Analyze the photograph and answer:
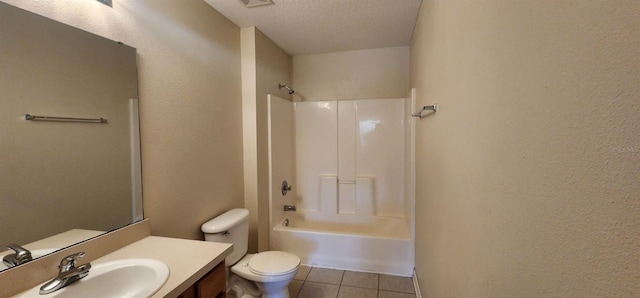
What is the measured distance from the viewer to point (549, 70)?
0.48 metres

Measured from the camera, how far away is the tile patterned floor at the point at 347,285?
85.6 inches

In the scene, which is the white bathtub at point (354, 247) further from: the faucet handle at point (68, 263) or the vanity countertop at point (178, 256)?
the faucet handle at point (68, 263)

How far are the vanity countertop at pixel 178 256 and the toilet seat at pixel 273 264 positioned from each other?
1.85ft

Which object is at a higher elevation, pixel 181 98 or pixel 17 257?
pixel 181 98

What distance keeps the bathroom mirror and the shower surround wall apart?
141 centimetres

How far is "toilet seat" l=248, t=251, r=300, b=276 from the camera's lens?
5.78ft

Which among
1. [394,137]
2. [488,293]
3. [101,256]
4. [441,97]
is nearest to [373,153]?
[394,137]

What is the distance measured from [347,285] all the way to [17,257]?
2126 millimetres

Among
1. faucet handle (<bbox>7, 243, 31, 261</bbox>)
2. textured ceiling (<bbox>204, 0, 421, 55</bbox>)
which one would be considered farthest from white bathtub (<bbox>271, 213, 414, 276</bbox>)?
textured ceiling (<bbox>204, 0, 421, 55</bbox>)

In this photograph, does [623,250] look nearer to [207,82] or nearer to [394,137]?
[207,82]

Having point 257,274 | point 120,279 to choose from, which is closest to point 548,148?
point 120,279

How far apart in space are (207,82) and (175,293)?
146 cm

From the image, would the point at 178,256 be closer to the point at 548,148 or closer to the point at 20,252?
the point at 20,252

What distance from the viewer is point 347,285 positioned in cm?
231
